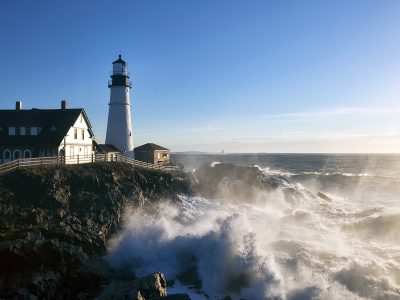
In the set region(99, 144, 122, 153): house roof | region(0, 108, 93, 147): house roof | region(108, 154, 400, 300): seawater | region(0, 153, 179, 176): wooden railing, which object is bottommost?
region(108, 154, 400, 300): seawater

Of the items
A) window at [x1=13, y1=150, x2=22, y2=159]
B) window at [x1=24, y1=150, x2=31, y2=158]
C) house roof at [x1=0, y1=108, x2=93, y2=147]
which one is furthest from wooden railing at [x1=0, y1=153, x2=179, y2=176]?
house roof at [x1=0, y1=108, x2=93, y2=147]

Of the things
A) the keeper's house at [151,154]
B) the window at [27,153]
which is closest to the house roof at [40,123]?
the window at [27,153]

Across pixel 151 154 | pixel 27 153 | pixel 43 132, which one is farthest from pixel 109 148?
pixel 27 153

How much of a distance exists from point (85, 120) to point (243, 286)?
20.6m

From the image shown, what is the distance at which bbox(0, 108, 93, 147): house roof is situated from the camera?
21953 millimetres

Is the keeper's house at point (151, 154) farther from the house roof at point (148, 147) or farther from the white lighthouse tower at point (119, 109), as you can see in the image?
the white lighthouse tower at point (119, 109)

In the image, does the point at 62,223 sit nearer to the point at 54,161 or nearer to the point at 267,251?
the point at 54,161

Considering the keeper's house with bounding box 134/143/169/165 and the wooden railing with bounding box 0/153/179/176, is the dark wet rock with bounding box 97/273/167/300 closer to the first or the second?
the wooden railing with bounding box 0/153/179/176

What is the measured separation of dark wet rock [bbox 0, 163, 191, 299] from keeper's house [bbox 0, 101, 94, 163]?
3849mm

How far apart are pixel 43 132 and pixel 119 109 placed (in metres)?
8.53

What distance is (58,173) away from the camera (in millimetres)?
18156

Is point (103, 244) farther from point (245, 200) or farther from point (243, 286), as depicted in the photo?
point (245, 200)

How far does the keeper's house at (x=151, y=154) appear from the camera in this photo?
33.3 metres

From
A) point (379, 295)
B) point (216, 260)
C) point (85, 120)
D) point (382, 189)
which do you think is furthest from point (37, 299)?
point (382, 189)
